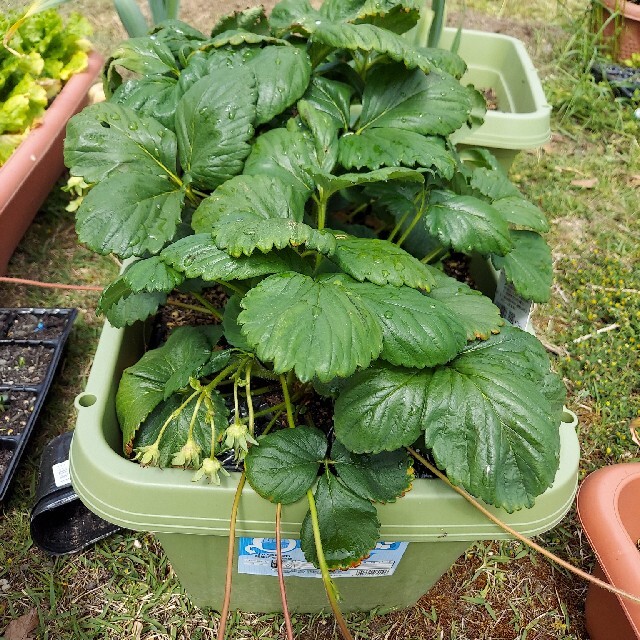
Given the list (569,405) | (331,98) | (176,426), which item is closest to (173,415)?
(176,426)

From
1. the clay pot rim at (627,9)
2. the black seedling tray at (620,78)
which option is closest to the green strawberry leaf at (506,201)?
the black seedling tray at (620,78)

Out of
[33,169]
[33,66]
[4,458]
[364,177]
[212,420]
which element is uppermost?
[364,177]

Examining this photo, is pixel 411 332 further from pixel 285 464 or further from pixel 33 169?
pixel 33 169

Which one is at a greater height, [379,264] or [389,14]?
[389,14]

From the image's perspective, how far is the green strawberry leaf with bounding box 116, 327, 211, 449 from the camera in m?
0.85

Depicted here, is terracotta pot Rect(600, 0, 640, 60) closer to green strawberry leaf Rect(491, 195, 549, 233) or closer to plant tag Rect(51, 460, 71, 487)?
green strawberry leaf Rect(491, 195, 549, 233)

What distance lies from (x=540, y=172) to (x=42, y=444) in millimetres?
1679

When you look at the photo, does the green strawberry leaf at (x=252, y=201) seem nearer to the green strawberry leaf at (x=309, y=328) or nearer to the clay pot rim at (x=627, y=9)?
the green strawberry leaf at (x=309, y=328)

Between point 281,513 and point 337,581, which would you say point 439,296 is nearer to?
point 281,513

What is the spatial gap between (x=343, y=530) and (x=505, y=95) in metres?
1.35

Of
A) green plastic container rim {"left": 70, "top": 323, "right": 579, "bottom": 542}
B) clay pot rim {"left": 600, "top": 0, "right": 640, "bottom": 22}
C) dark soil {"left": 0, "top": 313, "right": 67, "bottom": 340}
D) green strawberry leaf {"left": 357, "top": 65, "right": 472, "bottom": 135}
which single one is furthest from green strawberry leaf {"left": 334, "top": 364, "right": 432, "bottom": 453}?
clay pot rim {"left": 600, "top": 0, "right": 640, "bottom": 22}

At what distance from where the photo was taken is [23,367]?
1396 millimetres

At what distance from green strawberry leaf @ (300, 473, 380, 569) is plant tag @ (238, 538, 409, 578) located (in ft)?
0.27

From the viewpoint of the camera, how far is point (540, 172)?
2037 mm
